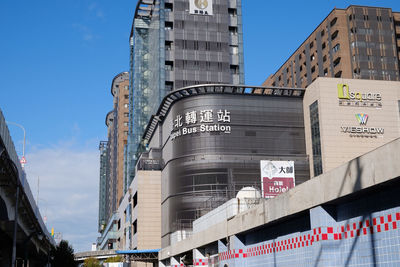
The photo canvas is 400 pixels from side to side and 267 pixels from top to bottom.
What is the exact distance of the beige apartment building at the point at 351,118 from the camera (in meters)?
74.6

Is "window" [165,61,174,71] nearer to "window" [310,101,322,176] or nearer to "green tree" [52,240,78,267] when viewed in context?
"green tree" [52,240,78,267]

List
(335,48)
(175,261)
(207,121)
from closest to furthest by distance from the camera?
(175,261), (207,121), (335,48)

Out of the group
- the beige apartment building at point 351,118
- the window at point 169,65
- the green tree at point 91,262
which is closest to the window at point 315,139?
the beige apartment building at point 351,118

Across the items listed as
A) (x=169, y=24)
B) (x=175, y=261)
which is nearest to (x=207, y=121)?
(x=175, y=261)

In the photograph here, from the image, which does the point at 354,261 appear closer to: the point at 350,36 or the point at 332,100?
the point at 332,100

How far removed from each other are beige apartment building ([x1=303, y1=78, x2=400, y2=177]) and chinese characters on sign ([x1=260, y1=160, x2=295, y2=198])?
30.2 meters

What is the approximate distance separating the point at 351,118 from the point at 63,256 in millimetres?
64023

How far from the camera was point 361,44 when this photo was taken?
119 meters

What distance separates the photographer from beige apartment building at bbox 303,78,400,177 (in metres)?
74.6

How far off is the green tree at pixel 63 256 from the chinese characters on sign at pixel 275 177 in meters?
71.4

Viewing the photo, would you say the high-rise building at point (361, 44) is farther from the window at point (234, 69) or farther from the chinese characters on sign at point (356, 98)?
the chinese characters on sign at point (356, 98)

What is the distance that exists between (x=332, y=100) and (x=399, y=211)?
5997cm

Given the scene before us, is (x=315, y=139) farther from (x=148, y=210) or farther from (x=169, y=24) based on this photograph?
(x=169, y=24)

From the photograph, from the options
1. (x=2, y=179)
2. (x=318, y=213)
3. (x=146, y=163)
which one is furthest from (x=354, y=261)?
(x=146, y=163)
